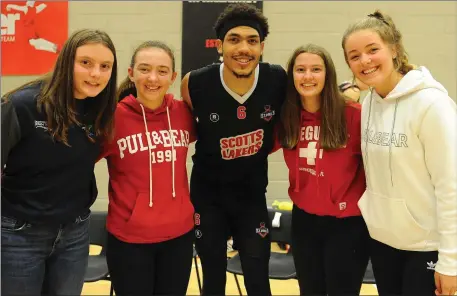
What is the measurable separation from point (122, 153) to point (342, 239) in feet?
3.70

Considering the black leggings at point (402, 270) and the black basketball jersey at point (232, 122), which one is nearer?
the black leggings at point (402, 270)

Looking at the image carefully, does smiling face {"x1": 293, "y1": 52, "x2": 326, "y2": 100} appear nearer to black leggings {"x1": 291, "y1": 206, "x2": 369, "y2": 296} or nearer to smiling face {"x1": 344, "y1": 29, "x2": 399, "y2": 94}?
smiling face {"x1": 344, "y1": 29, "x2": 399, "y2": 94}

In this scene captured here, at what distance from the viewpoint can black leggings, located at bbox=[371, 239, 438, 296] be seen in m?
1.81

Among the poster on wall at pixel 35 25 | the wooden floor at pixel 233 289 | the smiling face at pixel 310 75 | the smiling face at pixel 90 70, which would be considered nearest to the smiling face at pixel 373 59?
the smiling face at pixel 310 75

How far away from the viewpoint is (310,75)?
7.29ft

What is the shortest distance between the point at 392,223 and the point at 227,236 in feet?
2.87

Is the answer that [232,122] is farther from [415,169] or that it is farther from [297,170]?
[415,169]

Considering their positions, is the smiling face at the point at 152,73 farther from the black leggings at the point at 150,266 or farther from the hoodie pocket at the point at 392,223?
the hoodie pocket at the point at 392,223

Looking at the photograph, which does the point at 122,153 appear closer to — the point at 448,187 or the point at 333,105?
the point at 333,105

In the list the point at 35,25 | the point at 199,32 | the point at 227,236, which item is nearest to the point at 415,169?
the point at 227,236

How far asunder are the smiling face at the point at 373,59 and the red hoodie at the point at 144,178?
0.90 metres

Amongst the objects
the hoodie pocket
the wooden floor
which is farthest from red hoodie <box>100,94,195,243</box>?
the wooden floor

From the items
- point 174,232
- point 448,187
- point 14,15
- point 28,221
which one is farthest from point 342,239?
point 14,15

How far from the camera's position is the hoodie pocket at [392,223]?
183cm
